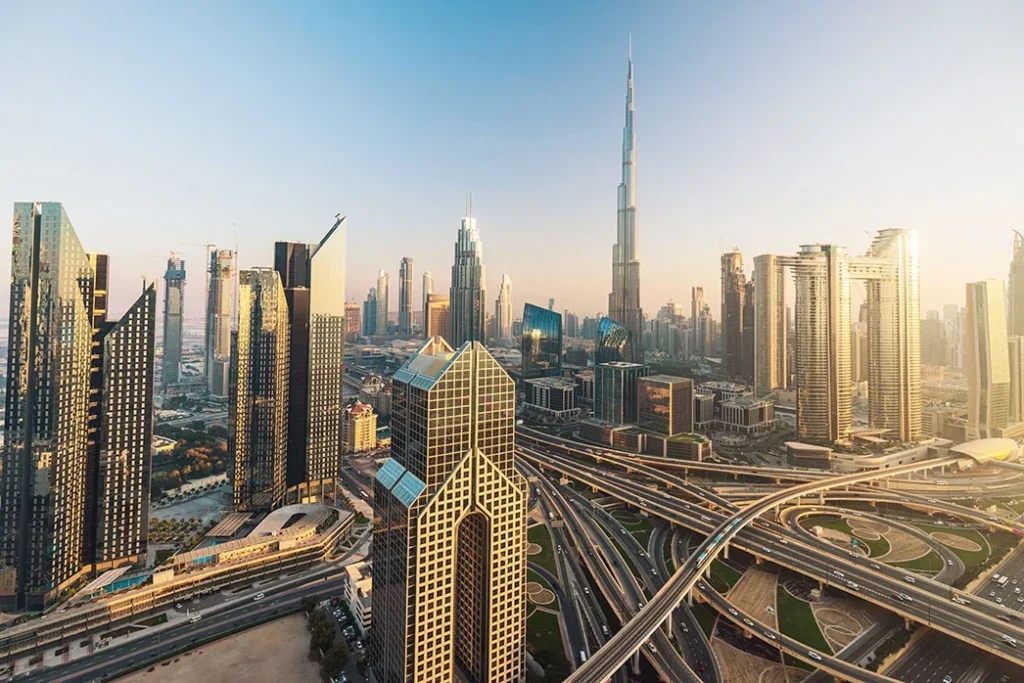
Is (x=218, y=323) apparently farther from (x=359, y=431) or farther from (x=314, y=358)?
(x=314, y=358)

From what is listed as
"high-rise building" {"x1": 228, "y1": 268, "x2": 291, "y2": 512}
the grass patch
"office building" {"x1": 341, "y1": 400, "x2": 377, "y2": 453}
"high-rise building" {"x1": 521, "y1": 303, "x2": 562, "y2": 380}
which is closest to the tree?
"high-rise building" {"x1": 228, "y1": 268, "x2": 291, "y2": 512}

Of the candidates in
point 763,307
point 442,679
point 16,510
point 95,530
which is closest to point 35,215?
point 16,510

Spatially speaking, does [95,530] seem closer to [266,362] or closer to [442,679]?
[266,362]

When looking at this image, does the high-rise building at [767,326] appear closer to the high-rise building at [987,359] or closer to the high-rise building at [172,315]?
the high-rise building at [987,359]

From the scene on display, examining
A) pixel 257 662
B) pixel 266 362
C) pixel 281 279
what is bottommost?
pixel 257 662

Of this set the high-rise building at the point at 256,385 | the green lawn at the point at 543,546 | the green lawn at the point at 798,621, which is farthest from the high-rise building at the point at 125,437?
the green lawn at the point at 798,621

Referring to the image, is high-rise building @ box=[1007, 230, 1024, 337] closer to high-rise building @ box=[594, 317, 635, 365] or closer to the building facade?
high-rise building @ box=[594, 317, 635, 365]
